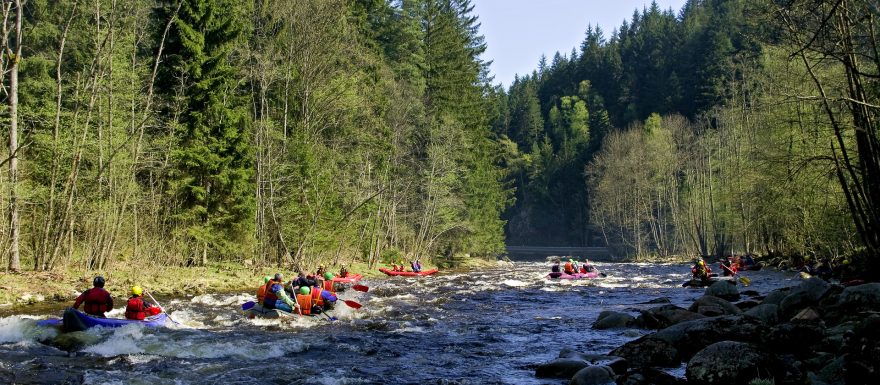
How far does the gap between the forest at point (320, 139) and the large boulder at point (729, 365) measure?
3.47 metres

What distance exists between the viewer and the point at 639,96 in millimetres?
93375

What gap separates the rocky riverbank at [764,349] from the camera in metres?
7.51

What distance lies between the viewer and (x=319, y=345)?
12.5 meters

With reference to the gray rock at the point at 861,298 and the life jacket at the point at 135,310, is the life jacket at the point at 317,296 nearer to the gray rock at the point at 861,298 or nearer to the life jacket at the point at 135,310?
the life jacket at the point at 135,310

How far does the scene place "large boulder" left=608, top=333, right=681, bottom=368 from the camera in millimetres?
9766

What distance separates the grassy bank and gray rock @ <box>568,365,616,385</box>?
1316 cm

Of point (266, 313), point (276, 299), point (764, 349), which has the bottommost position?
point (266, 313)

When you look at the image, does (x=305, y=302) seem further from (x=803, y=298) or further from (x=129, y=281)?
(x=803, y=298)

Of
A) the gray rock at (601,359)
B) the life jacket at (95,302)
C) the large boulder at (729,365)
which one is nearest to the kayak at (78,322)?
the life jacket at (95,302)

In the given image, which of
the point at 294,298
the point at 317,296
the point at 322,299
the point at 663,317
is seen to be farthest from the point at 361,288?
the point at 663,317

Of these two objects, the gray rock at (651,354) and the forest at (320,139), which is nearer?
the gray rock at (651,354)

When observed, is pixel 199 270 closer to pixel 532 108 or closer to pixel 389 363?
pixel 389 363

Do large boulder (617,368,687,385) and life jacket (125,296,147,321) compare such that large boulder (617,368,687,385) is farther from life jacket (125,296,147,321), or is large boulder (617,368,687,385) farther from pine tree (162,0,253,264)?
pine tree (162,0,253,264)

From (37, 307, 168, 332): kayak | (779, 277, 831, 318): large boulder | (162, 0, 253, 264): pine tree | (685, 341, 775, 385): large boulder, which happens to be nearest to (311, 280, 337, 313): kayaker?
(37, 307, 168, 332): kayak
